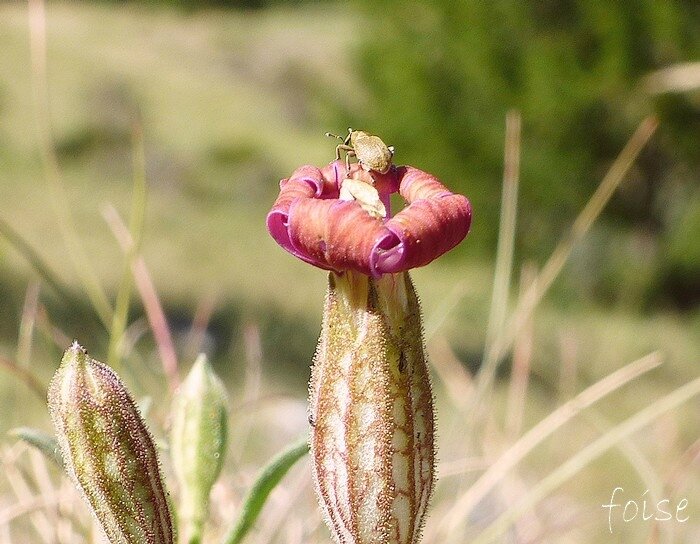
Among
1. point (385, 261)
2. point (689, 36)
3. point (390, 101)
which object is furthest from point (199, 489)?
point (390, 101)

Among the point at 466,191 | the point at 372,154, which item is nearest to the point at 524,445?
the point at 372,154

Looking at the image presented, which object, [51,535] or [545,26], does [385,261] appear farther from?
[545,26]

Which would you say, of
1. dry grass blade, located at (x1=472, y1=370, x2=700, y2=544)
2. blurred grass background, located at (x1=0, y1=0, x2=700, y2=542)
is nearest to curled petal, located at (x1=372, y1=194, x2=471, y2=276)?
dry grass blade, located at (x1=472, y1=370, x2=700, y2=544)

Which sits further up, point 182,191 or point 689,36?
point 182,191

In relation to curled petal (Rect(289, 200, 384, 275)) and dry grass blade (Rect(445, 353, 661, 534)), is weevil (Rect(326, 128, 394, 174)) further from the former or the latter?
dry grass blade (Rect(445, 353, 661, 534))

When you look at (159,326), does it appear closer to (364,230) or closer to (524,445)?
(524,445)

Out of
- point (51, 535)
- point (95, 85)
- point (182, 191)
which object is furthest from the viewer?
point (95, 85)
